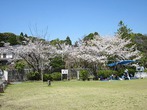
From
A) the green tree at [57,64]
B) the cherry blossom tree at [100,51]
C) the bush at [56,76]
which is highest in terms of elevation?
the cherry blossom tree at [100,51]

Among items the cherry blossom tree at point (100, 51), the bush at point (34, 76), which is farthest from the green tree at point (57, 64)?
the bush at point (34, 76)

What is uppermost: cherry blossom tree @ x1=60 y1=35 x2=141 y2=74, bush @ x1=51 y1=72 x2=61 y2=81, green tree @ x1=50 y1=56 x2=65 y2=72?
cherry blossom tree @ x1=60 y1=35 x2=141 y2=74

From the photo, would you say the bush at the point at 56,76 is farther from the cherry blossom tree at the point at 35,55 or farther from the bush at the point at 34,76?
the cherry blossom tree at the point at 35,55

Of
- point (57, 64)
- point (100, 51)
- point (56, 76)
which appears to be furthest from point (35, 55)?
point (100, 51)

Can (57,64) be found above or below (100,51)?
below

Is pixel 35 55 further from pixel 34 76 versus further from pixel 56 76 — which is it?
pixel 56 76

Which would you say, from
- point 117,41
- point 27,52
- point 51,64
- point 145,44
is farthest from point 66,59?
point 145,44

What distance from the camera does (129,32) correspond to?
153ft

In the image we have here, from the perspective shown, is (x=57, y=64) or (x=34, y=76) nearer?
(x=34, y=76)

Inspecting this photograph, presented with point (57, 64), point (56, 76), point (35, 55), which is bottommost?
point (56, 76)

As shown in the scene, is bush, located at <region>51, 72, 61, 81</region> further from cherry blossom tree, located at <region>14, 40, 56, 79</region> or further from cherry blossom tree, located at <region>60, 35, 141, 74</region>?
cherry blossom tree, located at <region>60, 35, 141, 74</region>

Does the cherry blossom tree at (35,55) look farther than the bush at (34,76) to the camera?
Yes

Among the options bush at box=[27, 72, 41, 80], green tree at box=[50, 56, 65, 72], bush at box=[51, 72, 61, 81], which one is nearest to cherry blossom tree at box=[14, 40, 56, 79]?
green tree at box=[50, 56, 65, 72]

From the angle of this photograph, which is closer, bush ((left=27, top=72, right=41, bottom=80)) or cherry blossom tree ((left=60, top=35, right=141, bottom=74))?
bush ((left=27, top=72, right=41, bottom=80))
